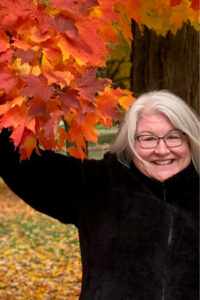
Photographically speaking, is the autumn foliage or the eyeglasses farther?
the eyeglasses

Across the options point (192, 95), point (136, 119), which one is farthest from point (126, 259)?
point (192, 95)

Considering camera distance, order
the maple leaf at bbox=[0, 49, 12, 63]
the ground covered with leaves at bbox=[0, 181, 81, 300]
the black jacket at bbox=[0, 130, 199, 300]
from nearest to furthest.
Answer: the maple leaf at bbox=[0, 49, 12, 63], the black jacket at bbox=[0, 130, 199, 300], the ground covered with leaves at bbox=[0, 181, 81, 300]

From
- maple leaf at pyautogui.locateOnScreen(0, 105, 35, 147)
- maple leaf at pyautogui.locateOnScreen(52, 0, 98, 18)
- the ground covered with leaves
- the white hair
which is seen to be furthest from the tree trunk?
the ground covered with leaves

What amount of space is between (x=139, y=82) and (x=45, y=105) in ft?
8.21

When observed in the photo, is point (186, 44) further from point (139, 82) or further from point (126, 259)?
point (126, 259)

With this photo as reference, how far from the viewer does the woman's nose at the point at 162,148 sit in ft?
6.83

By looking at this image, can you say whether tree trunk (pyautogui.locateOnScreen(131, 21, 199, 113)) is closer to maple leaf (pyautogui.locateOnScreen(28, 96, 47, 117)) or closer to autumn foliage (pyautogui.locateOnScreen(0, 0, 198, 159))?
autumn foliage (pyautogui.locateOnScreen(0, 0, 198, 159))

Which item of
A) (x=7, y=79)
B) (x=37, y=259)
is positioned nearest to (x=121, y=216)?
(x=7, y=79)

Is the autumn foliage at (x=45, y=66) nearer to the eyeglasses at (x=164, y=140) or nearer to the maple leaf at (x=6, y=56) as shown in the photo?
the maple leaf at (x=6, y=56)

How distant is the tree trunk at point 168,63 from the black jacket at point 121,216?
6.86 ft

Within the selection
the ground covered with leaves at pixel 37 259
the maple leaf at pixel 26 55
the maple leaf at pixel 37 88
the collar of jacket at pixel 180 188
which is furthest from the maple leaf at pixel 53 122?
the ground covered with leaves at pixel 37 259

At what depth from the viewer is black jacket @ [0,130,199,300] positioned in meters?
2.07

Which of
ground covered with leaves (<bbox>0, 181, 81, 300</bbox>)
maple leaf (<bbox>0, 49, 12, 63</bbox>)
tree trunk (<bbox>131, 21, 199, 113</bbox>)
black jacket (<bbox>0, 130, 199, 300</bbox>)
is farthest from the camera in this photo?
ground covered with leaves (<bbox>0, 181, 81, 300</bbox>)

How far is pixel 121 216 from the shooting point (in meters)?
2.14
